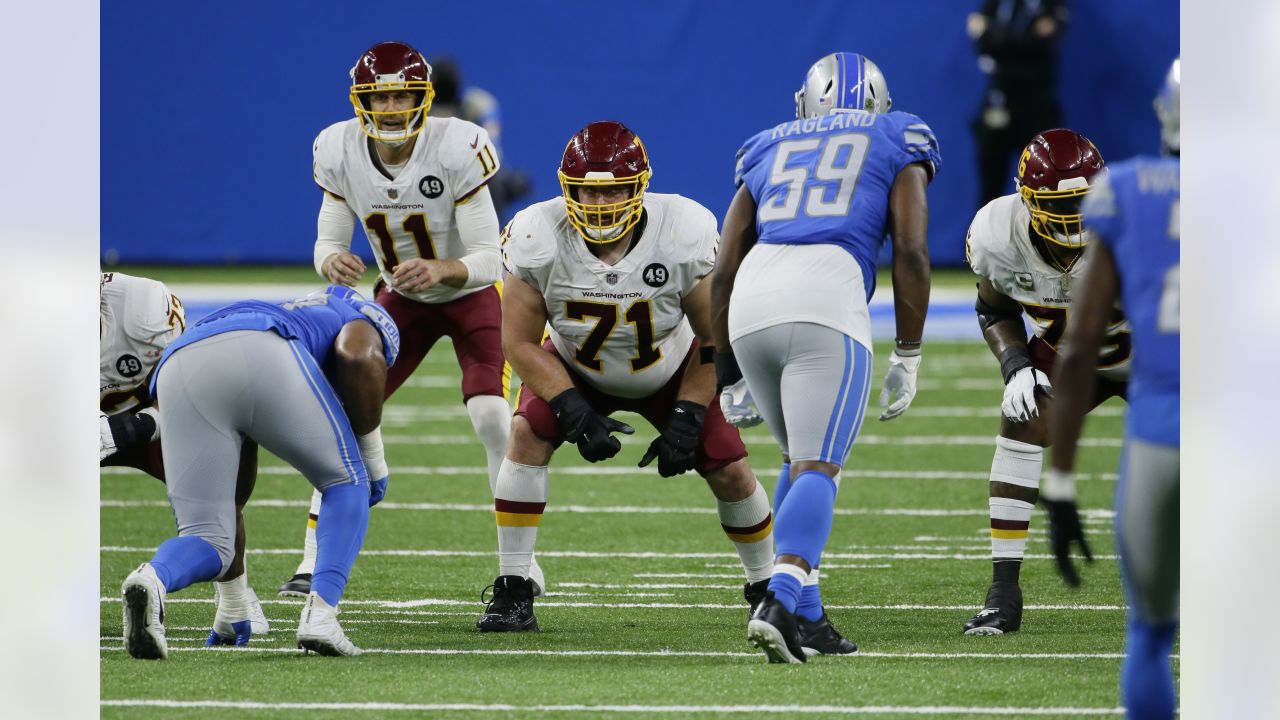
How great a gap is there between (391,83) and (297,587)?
52.6 inches

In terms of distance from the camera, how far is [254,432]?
10.8 feet

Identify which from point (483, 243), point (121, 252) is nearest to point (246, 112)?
point (121, 252)

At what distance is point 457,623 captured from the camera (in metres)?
3.83

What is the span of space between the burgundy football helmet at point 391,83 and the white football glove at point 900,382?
1.60 meters

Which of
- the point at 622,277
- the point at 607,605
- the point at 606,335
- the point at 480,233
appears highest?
the point at 480,233

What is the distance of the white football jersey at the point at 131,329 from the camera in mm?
3932

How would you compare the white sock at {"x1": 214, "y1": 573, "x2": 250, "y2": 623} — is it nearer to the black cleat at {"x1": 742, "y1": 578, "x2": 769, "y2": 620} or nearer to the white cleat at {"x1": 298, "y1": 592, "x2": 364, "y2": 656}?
the white cleat at {"x1": 298, "y1": 592, "x2": 364, "y2": 656}

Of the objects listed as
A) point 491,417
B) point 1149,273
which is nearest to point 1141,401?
point 1149,273

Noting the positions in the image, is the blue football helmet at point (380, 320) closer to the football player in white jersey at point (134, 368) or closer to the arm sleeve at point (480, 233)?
the football player in white jersey at point (134, 368)

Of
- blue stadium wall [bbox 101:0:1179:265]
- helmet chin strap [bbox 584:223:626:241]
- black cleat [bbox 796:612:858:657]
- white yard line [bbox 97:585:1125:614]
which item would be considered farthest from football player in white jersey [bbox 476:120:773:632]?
blue stadium wall [bbox 101:0:1179:265]

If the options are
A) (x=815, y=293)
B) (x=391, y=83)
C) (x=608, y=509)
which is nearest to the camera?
(x=815, y=293)

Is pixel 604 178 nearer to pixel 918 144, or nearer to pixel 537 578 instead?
pixel 918 144
